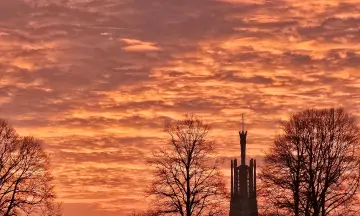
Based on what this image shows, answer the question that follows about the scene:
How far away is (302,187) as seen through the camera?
218 ft

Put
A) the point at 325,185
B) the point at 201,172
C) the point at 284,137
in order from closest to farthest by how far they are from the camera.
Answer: the point at 201,172, the point at 325,185, the point at 284,137

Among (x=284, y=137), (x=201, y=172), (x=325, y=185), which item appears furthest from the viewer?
(x=284, y=137)

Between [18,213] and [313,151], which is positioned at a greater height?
[313,151]

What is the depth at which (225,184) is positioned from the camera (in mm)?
61156

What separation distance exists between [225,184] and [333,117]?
1417cm

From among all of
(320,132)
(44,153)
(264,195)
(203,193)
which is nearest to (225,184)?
(203,193)

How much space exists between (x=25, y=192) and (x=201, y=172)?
59.8 ft

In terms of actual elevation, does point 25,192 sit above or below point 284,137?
below

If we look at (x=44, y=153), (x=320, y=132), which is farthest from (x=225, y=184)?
(x=44, y=153)

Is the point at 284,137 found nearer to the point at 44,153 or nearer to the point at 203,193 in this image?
the point at 203,193

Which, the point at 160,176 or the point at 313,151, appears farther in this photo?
the point at 313,151

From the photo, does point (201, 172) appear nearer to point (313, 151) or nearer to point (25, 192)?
point (313, 151)

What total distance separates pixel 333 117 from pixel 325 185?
24.1 ft

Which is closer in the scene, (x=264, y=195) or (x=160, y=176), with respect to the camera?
(x=160, y=176)
